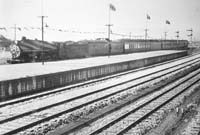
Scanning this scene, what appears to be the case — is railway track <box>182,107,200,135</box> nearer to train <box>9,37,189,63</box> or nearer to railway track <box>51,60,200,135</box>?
railway track <box>51,60,200,135</box>

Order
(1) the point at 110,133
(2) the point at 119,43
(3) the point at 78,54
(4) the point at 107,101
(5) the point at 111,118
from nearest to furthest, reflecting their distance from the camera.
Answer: (1) the point at 110,133 < (5) the point at 111,118 < (4) the point at 107,101 < (3) the point at 78,54 < (2) the point at 119,43

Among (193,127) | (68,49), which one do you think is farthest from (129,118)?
(68,49)

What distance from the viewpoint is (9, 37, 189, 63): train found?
3384cm

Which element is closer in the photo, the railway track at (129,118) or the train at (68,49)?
the railway track at (129,118)

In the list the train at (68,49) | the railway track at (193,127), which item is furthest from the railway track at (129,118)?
the train at (68,49)

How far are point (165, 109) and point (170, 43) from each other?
68.8 metres

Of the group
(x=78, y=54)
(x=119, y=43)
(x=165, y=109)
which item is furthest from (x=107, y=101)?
(x=119, y=43)

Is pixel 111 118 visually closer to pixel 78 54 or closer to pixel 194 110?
pixel 194 110

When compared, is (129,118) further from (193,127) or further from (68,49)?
(68,49)

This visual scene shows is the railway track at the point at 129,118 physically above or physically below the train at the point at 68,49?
below

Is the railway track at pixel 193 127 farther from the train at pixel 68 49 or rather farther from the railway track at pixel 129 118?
the train at pixel 68 49

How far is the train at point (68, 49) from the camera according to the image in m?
33.8

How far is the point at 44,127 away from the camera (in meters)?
9.29

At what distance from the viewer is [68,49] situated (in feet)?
135
